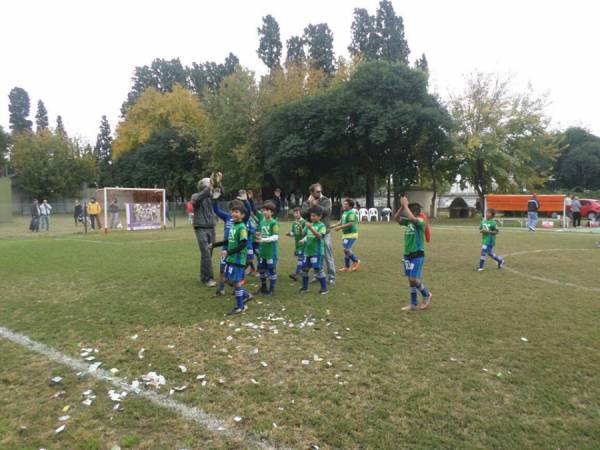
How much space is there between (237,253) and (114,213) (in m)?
21.7

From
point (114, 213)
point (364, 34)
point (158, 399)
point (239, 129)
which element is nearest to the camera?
point (158, 399)

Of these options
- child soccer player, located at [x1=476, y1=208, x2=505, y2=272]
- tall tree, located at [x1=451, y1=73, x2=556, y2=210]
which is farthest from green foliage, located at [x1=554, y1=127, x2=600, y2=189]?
child soccer player, located at [x1=476, y1=208, x2=505, y2=272]

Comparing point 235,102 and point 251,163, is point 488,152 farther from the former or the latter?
point 235,102

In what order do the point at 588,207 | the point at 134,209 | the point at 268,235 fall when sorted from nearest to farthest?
the point at 268,235
the point at 134,209
the point at 588,207

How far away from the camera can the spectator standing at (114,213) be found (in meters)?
25.9

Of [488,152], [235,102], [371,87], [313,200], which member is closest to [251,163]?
[235,102]

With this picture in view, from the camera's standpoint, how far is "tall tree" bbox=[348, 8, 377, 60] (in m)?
48.6

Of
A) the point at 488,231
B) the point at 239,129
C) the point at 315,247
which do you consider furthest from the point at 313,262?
the point at 239,129

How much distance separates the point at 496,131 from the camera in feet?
121

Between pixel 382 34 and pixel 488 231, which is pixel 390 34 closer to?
pixel 382 34

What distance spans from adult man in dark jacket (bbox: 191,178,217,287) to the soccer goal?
18563mm

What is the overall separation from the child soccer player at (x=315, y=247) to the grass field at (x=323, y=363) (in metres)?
0.37

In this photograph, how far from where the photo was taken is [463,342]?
558 cm

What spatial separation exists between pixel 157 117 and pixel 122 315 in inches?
2323
